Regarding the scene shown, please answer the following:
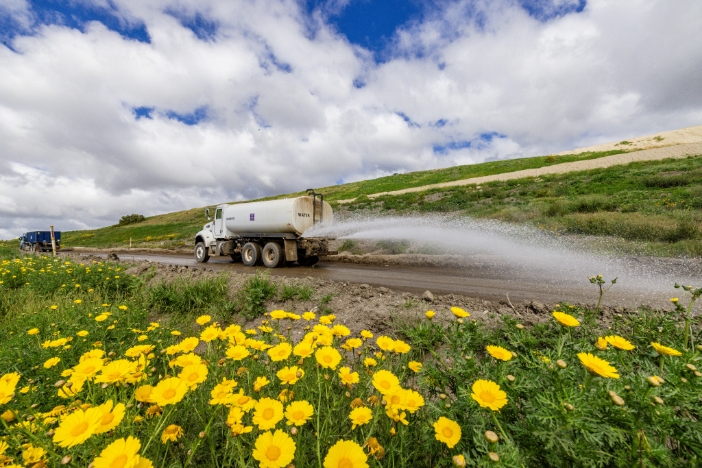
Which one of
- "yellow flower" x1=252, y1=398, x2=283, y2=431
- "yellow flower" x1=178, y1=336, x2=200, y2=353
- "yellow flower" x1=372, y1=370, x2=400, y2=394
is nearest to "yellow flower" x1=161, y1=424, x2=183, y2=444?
"yellow flower" x1=252, y1=398, x2=283, y2=431

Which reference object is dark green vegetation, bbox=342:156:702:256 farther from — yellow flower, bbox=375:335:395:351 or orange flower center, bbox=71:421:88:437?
orange flower center, bbox=71:421:88:437

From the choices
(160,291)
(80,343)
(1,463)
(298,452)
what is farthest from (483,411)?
(160,291)

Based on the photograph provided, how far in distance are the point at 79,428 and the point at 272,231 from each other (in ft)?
40.7

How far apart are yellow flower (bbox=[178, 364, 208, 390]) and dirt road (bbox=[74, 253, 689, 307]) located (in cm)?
565

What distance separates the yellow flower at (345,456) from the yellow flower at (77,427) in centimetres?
88

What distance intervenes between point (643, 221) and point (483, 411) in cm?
1508

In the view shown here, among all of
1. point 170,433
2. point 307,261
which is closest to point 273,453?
point 170,433

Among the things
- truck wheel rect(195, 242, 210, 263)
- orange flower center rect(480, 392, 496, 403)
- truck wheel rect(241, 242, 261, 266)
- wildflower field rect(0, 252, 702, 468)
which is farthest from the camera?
truck wheel rect(195, 242, 210, 263)

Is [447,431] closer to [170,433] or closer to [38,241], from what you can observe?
[170,433]

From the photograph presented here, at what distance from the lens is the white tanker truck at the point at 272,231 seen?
12.7 meters

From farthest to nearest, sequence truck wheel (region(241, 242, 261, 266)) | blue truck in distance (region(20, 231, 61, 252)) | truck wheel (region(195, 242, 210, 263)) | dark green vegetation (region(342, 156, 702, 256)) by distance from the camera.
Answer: blue truck in distance (region(20, 231, 61, 252)) → truck wheel (region(195, 242, 210, 263)) → truck wheel (region(241, 242, 261, 266)) → dark green vegetation (region(342, 156, 702, 256))

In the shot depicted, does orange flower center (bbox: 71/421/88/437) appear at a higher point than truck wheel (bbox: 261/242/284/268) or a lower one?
higher

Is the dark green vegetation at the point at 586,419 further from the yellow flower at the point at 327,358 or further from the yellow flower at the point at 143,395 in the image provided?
the yellow flower at the point at 143,395

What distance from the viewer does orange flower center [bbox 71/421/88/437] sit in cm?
114
